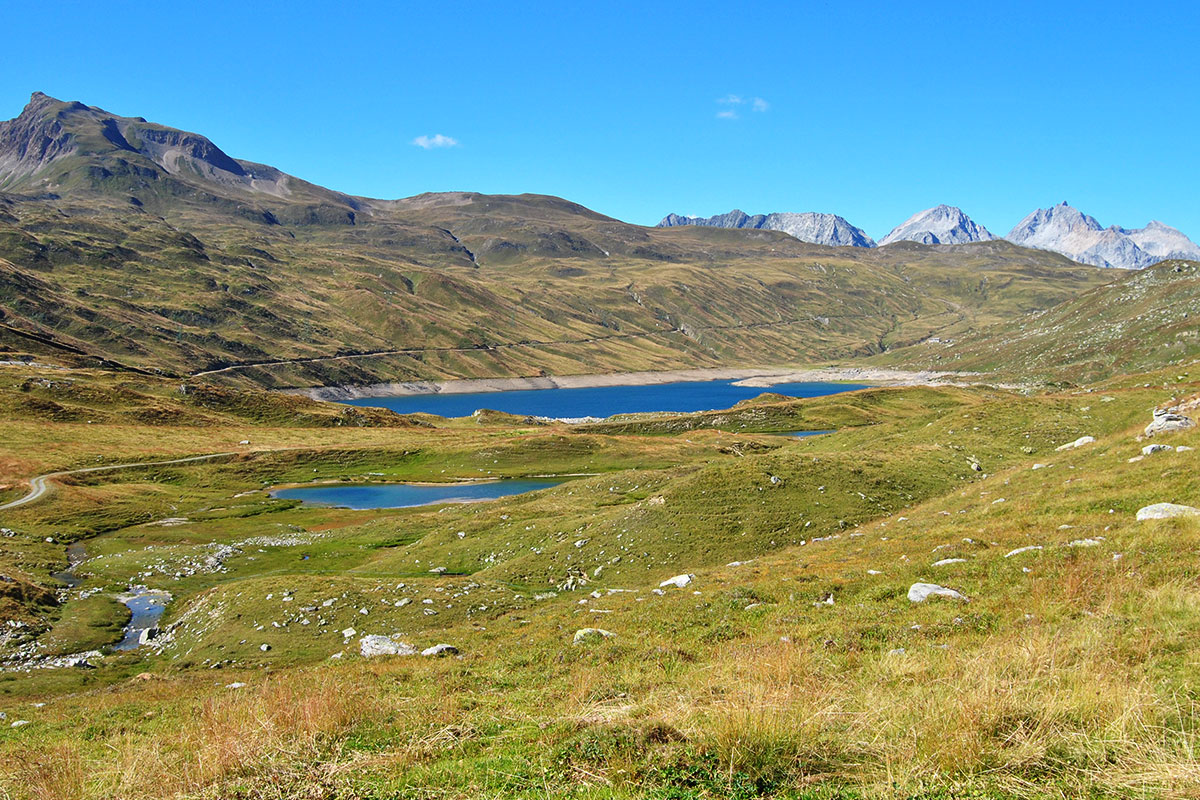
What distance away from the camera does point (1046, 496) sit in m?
26.5

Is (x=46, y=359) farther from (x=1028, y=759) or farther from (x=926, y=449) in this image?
(x=1028, y=759)

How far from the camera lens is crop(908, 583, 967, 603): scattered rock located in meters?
15.7

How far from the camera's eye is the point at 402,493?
8600cm

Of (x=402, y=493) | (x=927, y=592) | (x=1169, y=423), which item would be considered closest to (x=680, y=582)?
(x=927, y=592)

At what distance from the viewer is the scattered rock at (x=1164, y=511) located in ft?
58.0

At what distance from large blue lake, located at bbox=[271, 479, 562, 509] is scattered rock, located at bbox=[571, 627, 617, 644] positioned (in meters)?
60.7

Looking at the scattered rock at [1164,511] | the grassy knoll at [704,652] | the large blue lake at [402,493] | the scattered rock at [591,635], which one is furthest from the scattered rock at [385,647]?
the large blue lake at [402,493]

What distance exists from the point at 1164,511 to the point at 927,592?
8452 mm

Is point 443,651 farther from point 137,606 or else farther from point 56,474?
point 56,474

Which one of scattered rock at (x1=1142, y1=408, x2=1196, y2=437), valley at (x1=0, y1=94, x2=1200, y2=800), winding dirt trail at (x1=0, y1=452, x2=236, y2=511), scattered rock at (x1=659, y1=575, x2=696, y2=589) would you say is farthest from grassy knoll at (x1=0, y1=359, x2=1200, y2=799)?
winding dirt trail at (x1=0, y1=452, x2=236, y2=511)

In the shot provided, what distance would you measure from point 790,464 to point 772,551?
10.1 m

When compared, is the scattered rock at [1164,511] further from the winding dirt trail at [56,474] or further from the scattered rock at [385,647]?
the winding dirt trail at [56,474]

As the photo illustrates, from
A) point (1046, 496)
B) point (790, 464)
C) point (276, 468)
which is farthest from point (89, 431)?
point (1046, 496)

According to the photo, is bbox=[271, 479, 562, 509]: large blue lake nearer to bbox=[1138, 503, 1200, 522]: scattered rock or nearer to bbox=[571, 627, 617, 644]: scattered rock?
bbox=[571, 627, 617, 644]: scattered rock
